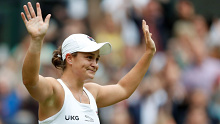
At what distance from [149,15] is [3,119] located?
397 cm

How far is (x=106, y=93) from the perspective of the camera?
6266 millimetres

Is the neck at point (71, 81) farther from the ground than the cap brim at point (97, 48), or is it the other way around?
the cap brim at point (97, 48)

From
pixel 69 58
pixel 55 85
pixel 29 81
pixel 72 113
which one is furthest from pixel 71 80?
pixel 29 81

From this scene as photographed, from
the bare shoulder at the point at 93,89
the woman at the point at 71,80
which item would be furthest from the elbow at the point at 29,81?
the bare shoulder at the point at 93,89

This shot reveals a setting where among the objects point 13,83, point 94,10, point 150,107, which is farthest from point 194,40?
point 13,83

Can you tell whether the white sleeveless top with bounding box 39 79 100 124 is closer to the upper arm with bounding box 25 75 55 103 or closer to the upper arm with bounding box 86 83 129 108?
the upper arm with bounding box 25 75 55 103

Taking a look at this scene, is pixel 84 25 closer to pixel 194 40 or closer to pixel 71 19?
pixel 71 19

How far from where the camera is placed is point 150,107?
391 inches

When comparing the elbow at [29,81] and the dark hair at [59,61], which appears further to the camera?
the dark hair at [59,61]

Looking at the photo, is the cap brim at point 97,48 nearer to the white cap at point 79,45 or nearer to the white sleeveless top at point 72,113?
the white cap at point 79,45

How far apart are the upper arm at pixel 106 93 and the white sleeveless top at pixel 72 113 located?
0.47 meters

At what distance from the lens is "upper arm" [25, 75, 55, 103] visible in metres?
5.10

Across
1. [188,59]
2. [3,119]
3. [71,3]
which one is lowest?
[3,119]

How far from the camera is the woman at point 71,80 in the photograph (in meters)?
5.02
